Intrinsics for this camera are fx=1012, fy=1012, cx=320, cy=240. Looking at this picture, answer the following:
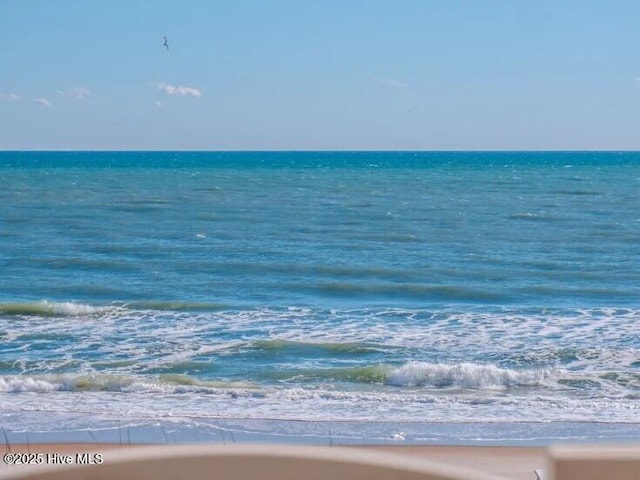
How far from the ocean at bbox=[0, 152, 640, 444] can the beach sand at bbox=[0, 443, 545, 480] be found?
15.4 inches

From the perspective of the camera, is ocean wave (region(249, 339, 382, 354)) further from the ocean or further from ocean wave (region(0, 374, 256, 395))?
ocean wave (region(0, 374, 256, 395))

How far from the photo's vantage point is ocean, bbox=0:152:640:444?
11.9 m

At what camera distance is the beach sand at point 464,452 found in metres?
9.75

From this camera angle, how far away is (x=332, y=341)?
16.4 m

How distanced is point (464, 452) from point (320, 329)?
749cm

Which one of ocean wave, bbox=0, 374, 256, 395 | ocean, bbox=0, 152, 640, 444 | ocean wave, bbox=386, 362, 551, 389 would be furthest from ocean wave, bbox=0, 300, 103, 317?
ocean wave, bbox=386, 362, 551, 389

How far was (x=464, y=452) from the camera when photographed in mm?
10336


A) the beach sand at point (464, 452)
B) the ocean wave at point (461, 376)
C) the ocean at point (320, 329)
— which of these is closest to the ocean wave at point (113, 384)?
the ocean at point (320, 329)

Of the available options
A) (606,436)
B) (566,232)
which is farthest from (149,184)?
(606,436)

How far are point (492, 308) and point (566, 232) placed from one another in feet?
50.4

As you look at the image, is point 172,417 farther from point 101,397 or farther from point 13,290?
point 13,290

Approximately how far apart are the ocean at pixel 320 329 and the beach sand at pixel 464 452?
391 millimetres

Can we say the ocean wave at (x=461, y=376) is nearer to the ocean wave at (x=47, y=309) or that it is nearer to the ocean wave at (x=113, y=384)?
the ocean wave at (x=113, y=384)

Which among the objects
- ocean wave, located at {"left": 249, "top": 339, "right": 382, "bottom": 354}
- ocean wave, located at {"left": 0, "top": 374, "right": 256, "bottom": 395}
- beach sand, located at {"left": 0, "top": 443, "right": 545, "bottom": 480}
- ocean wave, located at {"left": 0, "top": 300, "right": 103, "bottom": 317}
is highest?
beach sand, located at {"left": 0, "top": 443, "right": 545, "bottom": 480}
